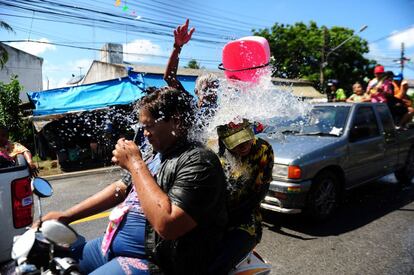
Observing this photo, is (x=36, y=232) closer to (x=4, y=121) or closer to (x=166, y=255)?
(x=166, y=255)

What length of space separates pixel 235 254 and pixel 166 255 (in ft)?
1.72

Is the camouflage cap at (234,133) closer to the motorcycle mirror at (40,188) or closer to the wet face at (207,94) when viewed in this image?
the wet face at (207,94)

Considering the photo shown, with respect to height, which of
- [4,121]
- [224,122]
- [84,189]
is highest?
[224,122]

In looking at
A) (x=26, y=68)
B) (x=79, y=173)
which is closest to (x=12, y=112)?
(x=79, y=173)

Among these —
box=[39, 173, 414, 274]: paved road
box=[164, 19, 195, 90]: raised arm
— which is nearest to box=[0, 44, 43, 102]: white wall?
box=[39, 173, 414, 274]: paved road

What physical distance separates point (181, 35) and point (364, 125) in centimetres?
429

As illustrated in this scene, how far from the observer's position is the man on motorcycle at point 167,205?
1.69m

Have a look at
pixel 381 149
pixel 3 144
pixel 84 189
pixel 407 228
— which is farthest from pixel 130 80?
pixel 407 228

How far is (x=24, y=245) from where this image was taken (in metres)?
1.71

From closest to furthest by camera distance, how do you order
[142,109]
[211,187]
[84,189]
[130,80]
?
1. [211,187]
2. [142,109]
3. [84,189]
4. [130,80]

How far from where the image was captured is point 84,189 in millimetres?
8547

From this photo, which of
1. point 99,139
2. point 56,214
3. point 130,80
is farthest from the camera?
point 130,80

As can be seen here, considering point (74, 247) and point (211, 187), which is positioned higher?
point (211, 187)

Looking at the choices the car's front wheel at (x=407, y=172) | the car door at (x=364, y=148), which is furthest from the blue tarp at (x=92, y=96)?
the car's front wheel at (x=407, y=172)
